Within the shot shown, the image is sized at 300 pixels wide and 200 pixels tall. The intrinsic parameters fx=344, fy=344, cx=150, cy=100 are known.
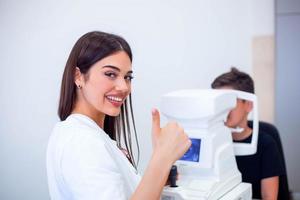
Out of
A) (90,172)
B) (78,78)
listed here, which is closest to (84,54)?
(78,78)

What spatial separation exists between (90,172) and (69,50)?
1.32 m

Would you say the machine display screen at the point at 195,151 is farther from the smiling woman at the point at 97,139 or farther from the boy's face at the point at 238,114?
the boy's face at the point at 238,114

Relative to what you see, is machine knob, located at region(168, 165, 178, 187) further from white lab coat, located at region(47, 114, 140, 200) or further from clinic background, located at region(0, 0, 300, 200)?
clinic background, located at region(0, 0, 300, 200)

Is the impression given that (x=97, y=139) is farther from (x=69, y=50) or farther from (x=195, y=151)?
(x=69, y=50)

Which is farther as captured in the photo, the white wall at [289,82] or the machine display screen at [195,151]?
the white wall at [289,82]

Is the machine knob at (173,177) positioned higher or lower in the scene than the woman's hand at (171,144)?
lower

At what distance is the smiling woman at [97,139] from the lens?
861 mm

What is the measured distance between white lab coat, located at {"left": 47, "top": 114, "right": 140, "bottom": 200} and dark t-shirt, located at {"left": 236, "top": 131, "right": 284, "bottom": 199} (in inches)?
32.3

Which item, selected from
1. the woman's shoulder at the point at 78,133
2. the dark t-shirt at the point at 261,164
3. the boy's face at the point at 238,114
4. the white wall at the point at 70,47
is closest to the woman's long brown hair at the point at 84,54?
the woman's shoulder at the point at 78,133

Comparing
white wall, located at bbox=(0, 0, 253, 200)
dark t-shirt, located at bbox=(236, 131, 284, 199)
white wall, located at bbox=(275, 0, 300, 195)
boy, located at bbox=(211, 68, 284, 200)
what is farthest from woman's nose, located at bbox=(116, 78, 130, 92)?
white wall, located at bbox=(275, 0, 300, 195)

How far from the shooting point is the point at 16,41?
201 centimetres

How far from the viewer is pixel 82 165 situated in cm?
86

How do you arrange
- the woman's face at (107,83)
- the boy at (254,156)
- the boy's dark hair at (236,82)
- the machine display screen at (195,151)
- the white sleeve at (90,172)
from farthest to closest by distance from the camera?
the boy's dark hair at (236,82) → the boy at (254,156) → the machine display screen at (195,151) → the woman's face at (107,83) → the white sleeve at (90,172)

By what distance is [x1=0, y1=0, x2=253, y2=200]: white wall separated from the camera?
202 centimetres
